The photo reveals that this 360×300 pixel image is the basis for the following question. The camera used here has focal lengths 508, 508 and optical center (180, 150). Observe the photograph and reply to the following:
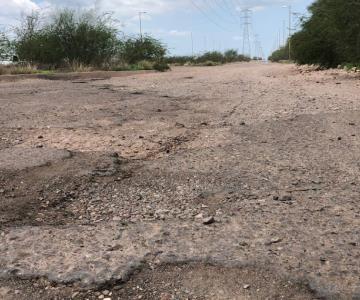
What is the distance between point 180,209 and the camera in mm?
3848

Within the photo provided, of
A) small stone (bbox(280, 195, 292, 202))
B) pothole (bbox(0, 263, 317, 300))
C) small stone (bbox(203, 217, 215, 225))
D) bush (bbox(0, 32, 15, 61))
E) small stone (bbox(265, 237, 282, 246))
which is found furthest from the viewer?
bush (bbox(0, 32, 15, 61))

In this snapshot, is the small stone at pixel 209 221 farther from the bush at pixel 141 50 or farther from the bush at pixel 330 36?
the bush at pixel 141 50

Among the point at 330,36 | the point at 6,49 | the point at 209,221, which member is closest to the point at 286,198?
the point at 209,221

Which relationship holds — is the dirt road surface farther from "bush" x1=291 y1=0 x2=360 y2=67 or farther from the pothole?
"bush" x1=291 y1=0 x2=360 y2=67

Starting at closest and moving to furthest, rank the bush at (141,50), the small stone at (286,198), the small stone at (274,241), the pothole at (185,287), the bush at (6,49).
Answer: the pothole at (185,287), the small stone at (274,241), the small stone at (286,198), the bush at (6,49), the bush at (141,50)

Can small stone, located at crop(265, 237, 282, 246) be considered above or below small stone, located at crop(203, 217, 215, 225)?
below

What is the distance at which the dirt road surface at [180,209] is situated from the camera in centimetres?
277

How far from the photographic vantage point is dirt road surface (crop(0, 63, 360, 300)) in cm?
277

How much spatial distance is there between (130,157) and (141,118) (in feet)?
8.56

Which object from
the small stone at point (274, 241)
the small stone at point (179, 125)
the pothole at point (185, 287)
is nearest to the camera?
the pothole at point (185, 287)

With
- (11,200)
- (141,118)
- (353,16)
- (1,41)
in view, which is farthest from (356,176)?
(1,41)

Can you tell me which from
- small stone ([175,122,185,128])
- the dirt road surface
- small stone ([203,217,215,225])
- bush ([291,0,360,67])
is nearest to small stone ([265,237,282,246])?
the dirt road surface

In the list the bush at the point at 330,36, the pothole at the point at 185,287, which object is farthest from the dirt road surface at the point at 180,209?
the bush at the point at 330,36

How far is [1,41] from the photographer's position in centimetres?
2583
